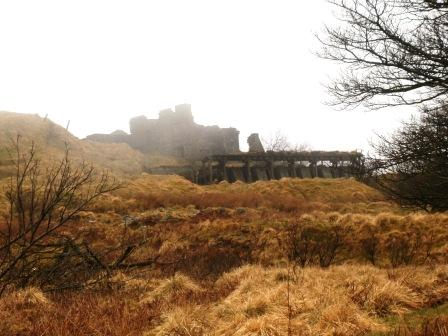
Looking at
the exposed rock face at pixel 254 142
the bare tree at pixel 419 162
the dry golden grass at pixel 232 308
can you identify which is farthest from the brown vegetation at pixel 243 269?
the exposed rock face at pixel 254 142

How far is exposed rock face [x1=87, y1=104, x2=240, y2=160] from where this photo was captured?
45781mm

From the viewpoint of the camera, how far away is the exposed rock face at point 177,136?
150 feet

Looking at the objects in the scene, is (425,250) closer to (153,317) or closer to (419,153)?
(419,153)

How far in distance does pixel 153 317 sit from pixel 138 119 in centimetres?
4451

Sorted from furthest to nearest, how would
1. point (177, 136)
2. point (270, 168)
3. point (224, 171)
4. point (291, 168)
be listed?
1. point (177, 136)
2. point (291, 168)
3. point (270, 168)
4. point (224, 171)

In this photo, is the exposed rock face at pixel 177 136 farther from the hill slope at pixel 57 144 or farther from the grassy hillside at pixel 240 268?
the grassy hillside at pixel 240 268

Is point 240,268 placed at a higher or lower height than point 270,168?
lower

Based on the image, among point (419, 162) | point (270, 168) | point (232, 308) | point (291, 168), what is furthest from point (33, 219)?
point (291, 168)

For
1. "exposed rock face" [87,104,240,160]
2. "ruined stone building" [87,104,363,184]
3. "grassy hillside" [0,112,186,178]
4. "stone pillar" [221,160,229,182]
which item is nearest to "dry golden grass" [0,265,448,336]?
"grassy hillside" [0,112,186,178]

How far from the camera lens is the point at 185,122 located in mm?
47938

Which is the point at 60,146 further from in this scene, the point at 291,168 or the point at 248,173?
the point at 291,168

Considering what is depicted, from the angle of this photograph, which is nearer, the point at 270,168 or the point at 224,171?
the point at 224,171

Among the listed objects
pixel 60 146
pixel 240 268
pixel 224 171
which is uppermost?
pixel 60 146

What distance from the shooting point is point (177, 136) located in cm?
4659
